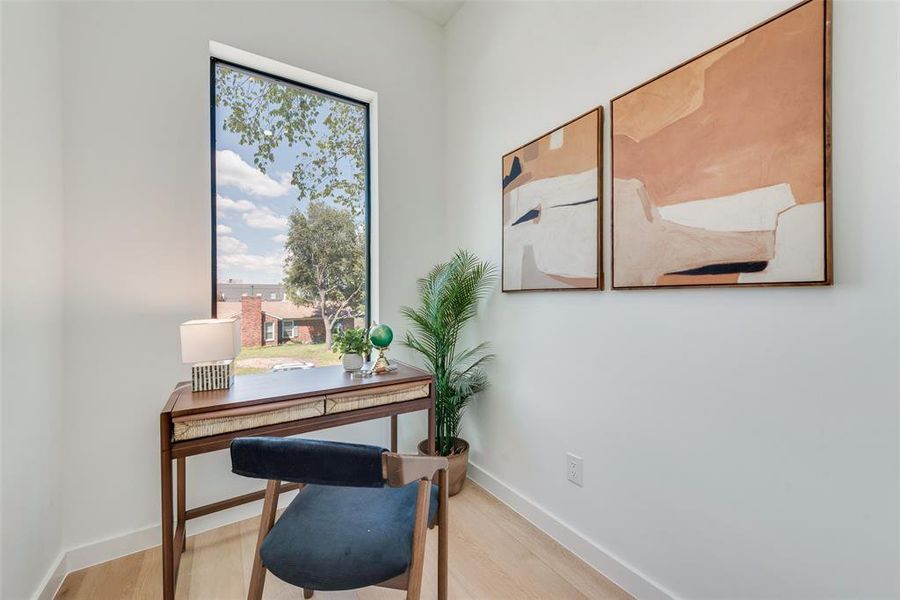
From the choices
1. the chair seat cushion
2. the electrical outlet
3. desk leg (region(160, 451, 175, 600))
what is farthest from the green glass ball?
the electrical outlet

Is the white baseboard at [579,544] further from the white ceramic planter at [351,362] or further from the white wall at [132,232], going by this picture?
the white wall at [132,232]

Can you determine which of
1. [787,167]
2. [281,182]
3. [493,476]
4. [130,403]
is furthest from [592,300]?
[130,403]

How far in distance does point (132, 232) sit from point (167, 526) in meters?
1.26

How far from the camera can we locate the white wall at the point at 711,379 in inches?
36.8

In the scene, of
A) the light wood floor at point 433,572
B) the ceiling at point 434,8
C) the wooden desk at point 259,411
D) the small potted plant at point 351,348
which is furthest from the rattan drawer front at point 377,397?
A: the ceiling at point 434,8

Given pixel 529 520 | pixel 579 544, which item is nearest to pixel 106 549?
pixel 529 520

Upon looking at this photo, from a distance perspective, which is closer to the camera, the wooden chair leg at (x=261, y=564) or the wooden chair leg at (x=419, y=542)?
the wooden chair leg at (x=419, y=542)

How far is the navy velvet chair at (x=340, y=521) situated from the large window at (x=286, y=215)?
1.20 m

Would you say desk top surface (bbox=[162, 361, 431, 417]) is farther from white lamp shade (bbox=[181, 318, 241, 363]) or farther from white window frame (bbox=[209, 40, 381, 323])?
white window frame (bbox=[209, 40, 381, 323])

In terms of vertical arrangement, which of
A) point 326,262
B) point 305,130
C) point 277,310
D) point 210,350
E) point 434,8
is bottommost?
point 210,350

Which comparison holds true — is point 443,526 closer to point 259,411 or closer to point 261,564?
point 261,564

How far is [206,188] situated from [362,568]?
1840 mm

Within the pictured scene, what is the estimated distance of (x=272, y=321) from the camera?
2.18 metres

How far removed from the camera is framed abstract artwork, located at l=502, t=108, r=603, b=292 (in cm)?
159
